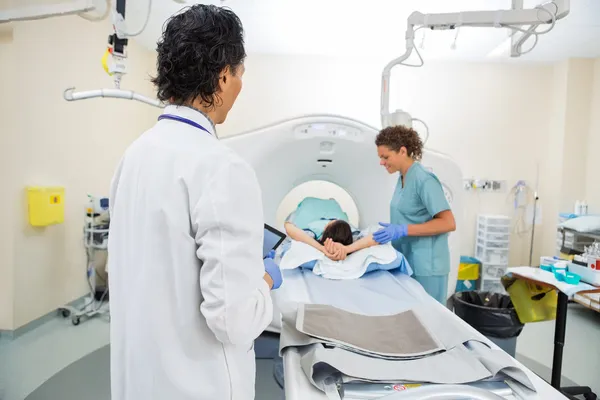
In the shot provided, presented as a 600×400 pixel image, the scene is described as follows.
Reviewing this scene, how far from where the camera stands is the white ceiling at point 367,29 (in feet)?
9.18

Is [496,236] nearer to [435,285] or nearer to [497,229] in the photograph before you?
[497,229]

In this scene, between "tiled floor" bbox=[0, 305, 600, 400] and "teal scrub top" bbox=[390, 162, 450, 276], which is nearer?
"teal scrub top" bbox=[390, 162, 450, 276]

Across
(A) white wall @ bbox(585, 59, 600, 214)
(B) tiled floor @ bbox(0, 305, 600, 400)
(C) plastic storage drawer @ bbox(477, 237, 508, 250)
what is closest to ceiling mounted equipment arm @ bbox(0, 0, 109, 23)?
(B) tiled floor @ bbox(0, 305, 600, 400)

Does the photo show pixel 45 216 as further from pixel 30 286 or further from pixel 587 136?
pixel 587 136

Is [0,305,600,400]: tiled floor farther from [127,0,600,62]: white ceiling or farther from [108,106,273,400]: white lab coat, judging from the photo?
[127,0,600,62]: white ceiling

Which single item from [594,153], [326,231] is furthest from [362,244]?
[594,153]

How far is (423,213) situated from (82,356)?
2.01 metres

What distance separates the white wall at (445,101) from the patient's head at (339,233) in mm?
2057

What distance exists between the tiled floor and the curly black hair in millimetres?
1604

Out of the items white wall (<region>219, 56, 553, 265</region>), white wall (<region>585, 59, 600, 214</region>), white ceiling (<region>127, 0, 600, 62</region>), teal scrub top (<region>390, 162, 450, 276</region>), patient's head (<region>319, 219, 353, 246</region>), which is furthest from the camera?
white wall (<region>219, 56, 553, 265</region>)

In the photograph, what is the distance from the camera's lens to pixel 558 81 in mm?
4000

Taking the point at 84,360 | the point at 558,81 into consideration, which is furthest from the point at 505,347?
the point at 558,81

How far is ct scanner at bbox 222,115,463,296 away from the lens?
7.26 ft

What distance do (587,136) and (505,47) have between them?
1.23 meters
